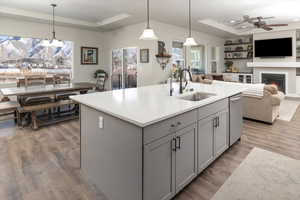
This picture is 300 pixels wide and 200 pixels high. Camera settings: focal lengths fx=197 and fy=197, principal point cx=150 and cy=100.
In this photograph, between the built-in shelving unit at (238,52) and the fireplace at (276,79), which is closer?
the fireplace at (276,79)

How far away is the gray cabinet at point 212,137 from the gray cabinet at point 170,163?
0.14m

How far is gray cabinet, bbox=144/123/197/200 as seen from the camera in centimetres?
159

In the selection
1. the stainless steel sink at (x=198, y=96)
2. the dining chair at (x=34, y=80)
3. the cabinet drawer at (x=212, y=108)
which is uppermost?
the dining chair at (x=34, y=80)

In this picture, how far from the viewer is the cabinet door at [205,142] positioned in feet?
7.18

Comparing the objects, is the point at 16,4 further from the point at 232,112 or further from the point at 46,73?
the point at 232,112

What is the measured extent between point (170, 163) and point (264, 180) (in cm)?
125

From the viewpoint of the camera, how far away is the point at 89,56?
742cm

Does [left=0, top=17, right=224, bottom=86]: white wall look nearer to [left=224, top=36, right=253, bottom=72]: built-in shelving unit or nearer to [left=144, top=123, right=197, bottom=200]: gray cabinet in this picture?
[left=224, top=36, right=253, bottom=72]: built-in shelving unit

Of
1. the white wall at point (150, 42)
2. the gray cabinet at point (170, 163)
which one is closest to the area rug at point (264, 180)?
the gray cabinet at point (170, 163)

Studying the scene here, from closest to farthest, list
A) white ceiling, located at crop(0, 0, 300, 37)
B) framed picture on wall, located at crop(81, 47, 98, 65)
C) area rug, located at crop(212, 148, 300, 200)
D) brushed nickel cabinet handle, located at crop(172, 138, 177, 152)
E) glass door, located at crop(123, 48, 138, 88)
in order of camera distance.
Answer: brushed nickel cabinet handle, located at crop(172, 138, 177, 152) < area rug, located at crop(212, 148, 300, 200) < white ceiling, located at crop(0, 0, 300, 37) < glass door, located at crop(123, 48, 138, 88) < framed picture on wall, located at crop(81, 47, 98, 65)

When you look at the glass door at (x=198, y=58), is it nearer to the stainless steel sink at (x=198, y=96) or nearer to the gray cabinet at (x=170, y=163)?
the stainless steel sink at (x=198, y=96)

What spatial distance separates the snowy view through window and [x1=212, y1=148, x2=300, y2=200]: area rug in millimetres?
5949

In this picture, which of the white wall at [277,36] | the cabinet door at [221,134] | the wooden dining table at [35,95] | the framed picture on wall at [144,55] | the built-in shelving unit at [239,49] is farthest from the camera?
the built-in shelving unit at [239,49]

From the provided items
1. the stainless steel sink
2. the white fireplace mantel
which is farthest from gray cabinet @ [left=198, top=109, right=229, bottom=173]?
the white fireplace mantel
